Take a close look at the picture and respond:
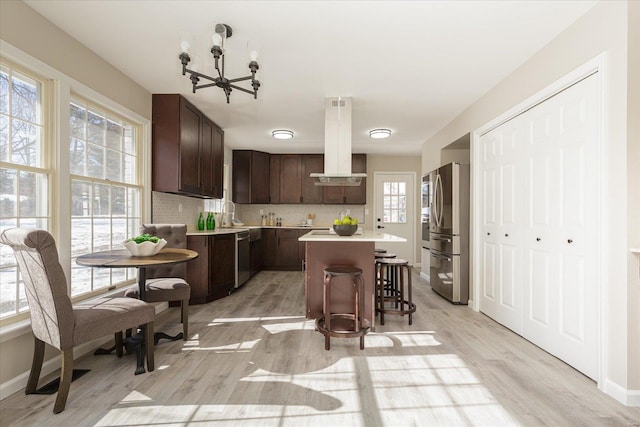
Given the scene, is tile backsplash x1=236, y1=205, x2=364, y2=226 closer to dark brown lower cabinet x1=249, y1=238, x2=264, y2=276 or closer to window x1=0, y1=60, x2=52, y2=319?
dark brown lower cabinet x1=249, y1=238, x2=264, y2=276

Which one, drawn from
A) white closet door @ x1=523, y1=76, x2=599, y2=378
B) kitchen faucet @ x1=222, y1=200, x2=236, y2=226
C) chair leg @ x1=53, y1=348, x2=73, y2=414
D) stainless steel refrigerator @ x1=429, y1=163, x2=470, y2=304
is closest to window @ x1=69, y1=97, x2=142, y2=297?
chair leg @ x1=53, y1=348, x2=73, y2=414

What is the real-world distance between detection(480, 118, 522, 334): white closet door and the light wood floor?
0.33m

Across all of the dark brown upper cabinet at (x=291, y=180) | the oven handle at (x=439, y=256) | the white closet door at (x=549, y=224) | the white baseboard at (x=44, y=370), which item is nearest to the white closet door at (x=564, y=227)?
the white closet door at (x=549, y=224)

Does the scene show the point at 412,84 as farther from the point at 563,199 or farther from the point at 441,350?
the point at 441,350

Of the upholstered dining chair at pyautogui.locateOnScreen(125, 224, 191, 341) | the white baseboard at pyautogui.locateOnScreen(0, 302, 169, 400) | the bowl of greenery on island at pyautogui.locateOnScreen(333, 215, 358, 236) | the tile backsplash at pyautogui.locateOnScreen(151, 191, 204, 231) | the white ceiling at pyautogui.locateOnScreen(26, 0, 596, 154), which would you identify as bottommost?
the white baseboard at pyautogui.locateOnScreen(0, 302, 169, 400)

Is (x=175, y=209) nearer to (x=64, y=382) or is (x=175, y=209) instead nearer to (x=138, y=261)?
(x=138, y=261)

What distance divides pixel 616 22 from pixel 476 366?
7.84ft

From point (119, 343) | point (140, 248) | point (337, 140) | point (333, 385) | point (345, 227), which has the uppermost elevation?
point (337, 140)

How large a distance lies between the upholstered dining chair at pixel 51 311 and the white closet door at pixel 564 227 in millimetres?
3089

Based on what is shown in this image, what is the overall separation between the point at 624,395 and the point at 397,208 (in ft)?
17.7

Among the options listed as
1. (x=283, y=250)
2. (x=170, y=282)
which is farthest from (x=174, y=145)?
(x=283, y=250)

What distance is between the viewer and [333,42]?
2.56 m

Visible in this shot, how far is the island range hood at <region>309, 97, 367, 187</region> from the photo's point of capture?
377 cm

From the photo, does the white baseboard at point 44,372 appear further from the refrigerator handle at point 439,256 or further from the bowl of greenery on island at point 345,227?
the refrigerator handle at point 439,256
